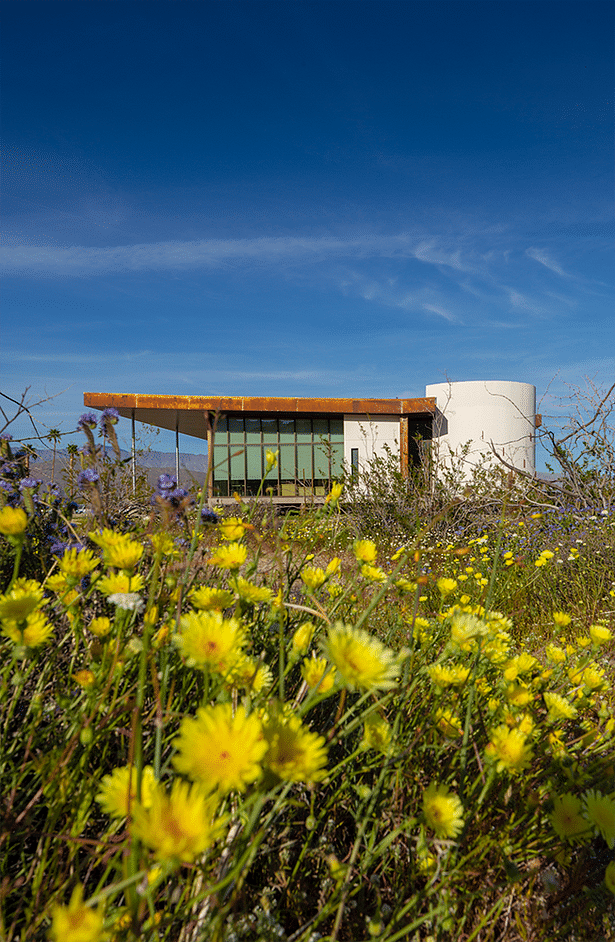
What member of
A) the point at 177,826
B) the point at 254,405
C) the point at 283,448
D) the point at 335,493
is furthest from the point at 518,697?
the point at 283,448

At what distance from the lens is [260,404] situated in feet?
47.6

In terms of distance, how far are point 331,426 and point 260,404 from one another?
265 cm

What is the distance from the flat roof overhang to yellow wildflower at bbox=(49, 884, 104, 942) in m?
13.3

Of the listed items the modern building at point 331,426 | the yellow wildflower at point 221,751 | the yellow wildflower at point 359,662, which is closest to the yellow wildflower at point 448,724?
the yellow wildflower at point 359,662

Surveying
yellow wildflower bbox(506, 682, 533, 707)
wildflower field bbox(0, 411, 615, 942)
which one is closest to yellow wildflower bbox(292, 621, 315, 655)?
wildflower field bbox(0, 411, 615, 942)

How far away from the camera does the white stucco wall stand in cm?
1512

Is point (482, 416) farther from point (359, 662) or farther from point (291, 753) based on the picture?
point (291, 753)

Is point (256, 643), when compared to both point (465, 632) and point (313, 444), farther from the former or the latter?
point (313, 444)

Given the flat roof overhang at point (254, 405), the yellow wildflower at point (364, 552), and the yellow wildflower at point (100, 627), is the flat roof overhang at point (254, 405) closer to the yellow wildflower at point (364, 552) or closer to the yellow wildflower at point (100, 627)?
the yellow wildflower at point (364, 552)

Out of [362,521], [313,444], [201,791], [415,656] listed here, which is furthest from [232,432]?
[201,791]

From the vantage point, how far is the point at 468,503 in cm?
774

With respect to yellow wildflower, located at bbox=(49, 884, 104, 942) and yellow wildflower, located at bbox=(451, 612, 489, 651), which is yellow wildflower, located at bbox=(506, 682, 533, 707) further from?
yellow wildflower, located at bbox=(49, 884, 104, 942)

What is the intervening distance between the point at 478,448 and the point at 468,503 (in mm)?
7396

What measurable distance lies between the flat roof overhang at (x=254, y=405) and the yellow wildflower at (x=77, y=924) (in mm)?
13254
